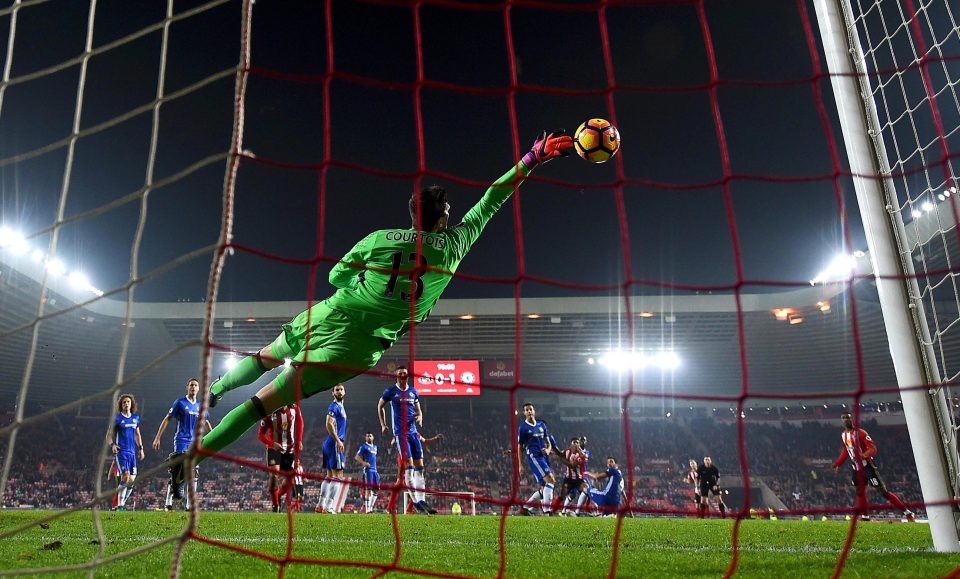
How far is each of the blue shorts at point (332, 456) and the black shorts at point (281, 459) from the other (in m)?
0.75

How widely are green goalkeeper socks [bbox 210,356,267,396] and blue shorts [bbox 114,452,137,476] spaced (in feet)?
22.8

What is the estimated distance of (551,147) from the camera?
3887mm

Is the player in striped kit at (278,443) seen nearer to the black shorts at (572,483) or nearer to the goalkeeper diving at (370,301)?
the black shorts at (572,483)

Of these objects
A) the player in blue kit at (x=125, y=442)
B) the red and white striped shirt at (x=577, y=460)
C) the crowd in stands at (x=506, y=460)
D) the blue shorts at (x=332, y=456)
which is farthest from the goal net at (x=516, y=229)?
the blue shorts at (x=332, y=456)

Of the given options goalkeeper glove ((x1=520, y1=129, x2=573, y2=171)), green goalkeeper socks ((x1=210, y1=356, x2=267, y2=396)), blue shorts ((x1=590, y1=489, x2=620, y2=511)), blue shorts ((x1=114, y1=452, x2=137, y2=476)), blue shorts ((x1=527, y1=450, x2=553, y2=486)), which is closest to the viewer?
goalkeeper glove ((x1=520, y1=129, x2=573, y2=171))

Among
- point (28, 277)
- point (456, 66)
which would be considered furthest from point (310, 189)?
point (28, 277)

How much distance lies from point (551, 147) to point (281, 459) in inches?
266

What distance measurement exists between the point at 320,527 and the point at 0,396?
26.9 m

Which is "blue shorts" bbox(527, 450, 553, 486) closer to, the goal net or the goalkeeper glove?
the goal net

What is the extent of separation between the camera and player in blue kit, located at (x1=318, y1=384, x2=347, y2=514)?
9383 millimetres

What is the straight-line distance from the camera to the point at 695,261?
25.7 m

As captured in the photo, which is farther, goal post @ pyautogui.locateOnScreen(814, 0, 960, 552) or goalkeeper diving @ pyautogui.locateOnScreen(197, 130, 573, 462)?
goalkeeper diving @ pyautogui.locateOnScreen(197, 130, 573, 462)

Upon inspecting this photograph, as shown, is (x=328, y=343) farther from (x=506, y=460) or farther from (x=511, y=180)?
(x=506, y=460)

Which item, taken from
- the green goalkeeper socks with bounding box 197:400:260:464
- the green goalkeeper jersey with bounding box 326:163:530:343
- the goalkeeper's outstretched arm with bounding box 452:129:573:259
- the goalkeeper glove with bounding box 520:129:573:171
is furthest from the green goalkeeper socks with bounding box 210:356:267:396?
the goalkeeper glove with bounding box 520:129:573:171
